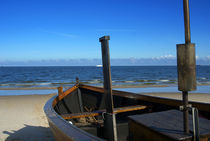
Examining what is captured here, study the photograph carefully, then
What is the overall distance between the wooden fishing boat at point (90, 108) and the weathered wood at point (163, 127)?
0.48 m

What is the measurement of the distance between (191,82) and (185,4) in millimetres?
615

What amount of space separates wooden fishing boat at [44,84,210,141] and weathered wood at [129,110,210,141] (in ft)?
1.57

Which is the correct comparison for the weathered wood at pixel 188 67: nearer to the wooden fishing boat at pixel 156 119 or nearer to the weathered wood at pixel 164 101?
the wooden fishing boat at pixel 156 119

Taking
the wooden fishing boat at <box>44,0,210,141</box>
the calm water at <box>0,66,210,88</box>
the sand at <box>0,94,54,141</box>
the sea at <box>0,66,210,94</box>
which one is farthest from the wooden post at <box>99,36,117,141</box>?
the calm water at <box>0,66,210,88</box>

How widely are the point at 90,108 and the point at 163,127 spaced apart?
445cm

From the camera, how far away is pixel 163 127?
180cm

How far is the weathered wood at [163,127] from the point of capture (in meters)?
1.59

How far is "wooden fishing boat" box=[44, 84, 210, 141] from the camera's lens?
2.27 meters

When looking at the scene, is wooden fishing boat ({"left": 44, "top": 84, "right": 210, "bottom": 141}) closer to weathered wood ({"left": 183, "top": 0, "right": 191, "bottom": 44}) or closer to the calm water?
weathered wood ({"left": 183, "top": 0, "right": 191, "bottom": 44})

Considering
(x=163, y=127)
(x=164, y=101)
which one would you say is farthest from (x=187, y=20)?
(x=164, y=101)

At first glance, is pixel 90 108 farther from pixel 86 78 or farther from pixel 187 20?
pixel 86 78

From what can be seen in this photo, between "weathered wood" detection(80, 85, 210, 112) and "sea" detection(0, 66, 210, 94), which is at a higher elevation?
"weathered wood" detection(80, 85, 210, 112)

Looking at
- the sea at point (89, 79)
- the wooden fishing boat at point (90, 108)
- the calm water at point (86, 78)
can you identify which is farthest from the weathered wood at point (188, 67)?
the calm water at point (86, 78)

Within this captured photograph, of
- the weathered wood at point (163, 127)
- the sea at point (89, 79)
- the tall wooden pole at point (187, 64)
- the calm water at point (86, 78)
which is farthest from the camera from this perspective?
the calm water at point (86, 78)
